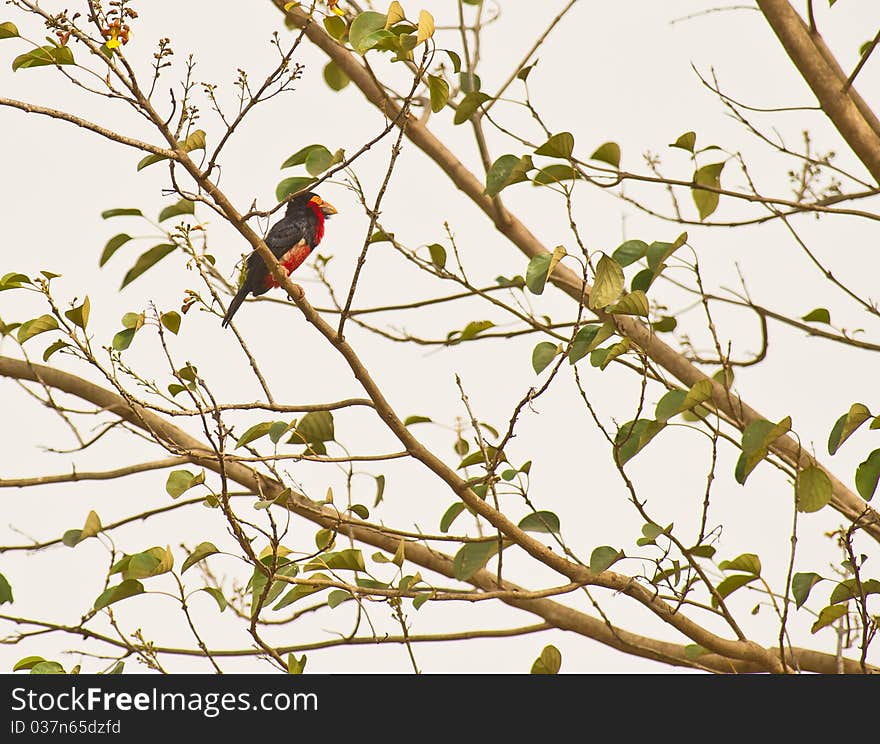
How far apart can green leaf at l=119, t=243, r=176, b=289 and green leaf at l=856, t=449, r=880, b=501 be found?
1.30m

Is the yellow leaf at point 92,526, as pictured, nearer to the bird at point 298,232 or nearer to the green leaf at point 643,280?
the bird at point 298,232

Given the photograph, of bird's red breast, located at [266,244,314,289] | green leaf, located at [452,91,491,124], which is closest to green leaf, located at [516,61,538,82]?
green leaf, located at [452,91,491,124]

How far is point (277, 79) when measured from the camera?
150 centimetres

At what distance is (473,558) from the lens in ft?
6.14

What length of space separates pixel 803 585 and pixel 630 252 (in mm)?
686

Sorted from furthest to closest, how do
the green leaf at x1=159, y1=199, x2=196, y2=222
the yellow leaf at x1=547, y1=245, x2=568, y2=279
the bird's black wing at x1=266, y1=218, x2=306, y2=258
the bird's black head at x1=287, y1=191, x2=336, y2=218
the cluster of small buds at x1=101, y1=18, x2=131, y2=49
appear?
the bird's black head at x1=287, y1=191, x2=336, y2=218
the bird's black wing at x1=266, y1=218, x2=306, y2=258
the green leaf at x1=159, y1=199, x2=196, y2=222
the yellow leaf at x1=547, y1=245, x2=568, y2=279
the cluster of small buds at x1=101, y1=18, x2=131, y2=49

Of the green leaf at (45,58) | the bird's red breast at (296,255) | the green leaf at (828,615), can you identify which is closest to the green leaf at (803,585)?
the green leaf at (828,615)

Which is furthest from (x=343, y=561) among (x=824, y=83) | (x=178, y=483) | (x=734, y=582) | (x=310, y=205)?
(x=310, y=205)

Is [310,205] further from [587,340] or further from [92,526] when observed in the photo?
[587,340]

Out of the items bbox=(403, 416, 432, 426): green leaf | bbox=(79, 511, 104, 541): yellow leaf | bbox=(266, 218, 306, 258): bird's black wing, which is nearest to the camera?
bbox=(79, 511, 104, 541): yellow leaf

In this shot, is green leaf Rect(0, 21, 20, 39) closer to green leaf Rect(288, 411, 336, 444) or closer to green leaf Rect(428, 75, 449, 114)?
green leaf Rect(428, 75, 449, 114)

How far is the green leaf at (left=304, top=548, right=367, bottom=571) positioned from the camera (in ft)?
6.10
